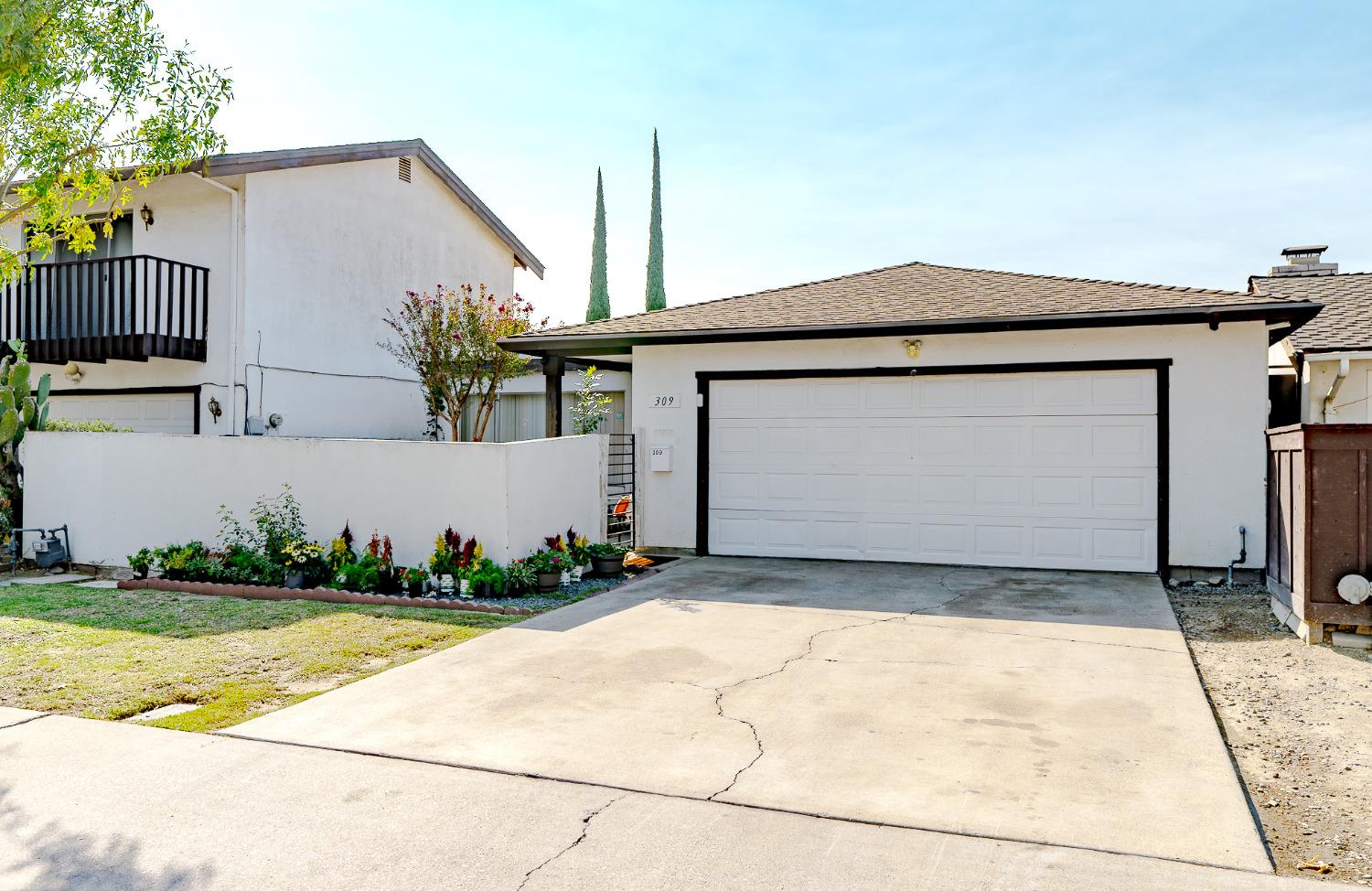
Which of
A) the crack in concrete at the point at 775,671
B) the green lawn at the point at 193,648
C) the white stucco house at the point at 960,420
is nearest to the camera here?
the crack in concrete at the point at 775,671

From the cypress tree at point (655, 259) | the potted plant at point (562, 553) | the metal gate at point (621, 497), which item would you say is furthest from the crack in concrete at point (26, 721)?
the cypress tree at point (655, 259)

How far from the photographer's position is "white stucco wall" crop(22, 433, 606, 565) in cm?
880

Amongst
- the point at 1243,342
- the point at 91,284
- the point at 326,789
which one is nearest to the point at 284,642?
the point at 326,789

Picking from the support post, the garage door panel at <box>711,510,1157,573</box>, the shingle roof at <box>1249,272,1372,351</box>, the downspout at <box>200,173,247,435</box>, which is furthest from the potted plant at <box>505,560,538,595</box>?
the shingle roof at <box>1249,272,1372,351</box>

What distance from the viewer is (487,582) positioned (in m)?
8.34

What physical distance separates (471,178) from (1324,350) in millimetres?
13773

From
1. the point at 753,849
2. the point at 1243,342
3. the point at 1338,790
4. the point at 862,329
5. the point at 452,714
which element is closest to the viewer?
the point at 753,849

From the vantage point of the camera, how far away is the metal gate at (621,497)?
1146 centimetres

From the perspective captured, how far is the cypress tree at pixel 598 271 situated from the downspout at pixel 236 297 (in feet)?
63.4

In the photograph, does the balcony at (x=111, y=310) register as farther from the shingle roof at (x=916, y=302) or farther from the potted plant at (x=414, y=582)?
the potted plant at (x=414, y=582)

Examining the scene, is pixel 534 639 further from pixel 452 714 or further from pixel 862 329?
pixel 862 329

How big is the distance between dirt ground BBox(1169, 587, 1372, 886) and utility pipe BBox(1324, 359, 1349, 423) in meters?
4.52

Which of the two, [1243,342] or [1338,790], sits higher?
[1243,342]

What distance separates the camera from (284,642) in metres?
6.62
